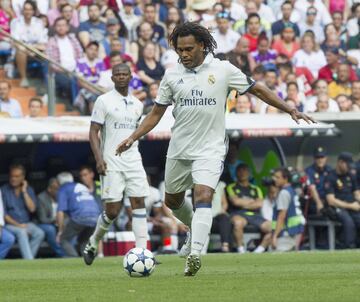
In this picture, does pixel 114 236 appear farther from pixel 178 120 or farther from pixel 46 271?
pixel 178 120

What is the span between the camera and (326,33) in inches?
1024

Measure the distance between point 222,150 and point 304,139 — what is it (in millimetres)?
10818

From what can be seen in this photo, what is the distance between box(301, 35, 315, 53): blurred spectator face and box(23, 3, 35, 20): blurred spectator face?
18.4 feet

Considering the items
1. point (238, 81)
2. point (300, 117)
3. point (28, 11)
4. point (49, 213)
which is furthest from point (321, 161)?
point (300, 117)

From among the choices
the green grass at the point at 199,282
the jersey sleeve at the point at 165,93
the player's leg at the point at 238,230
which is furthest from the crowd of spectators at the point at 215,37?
the jersey sleeve at the point at 165,93

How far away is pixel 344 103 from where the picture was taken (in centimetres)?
2352

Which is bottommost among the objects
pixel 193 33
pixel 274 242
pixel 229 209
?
pixel 274 242

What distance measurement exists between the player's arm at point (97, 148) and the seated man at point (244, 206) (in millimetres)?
5981

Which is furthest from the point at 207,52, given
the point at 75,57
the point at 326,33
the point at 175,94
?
the point at 326,33

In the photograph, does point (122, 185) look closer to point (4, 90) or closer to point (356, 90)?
point (4, 90)

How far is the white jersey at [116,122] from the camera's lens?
1595 cm

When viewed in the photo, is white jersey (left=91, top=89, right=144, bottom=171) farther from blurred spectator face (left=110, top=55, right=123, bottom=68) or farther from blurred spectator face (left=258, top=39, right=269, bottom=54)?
blurred spectator face (left=258, top=39, right=269, bottom=54)

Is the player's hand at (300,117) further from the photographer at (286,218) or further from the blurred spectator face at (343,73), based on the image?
the blurred spectator face at (343,73)

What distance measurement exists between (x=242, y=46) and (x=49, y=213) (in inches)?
217
